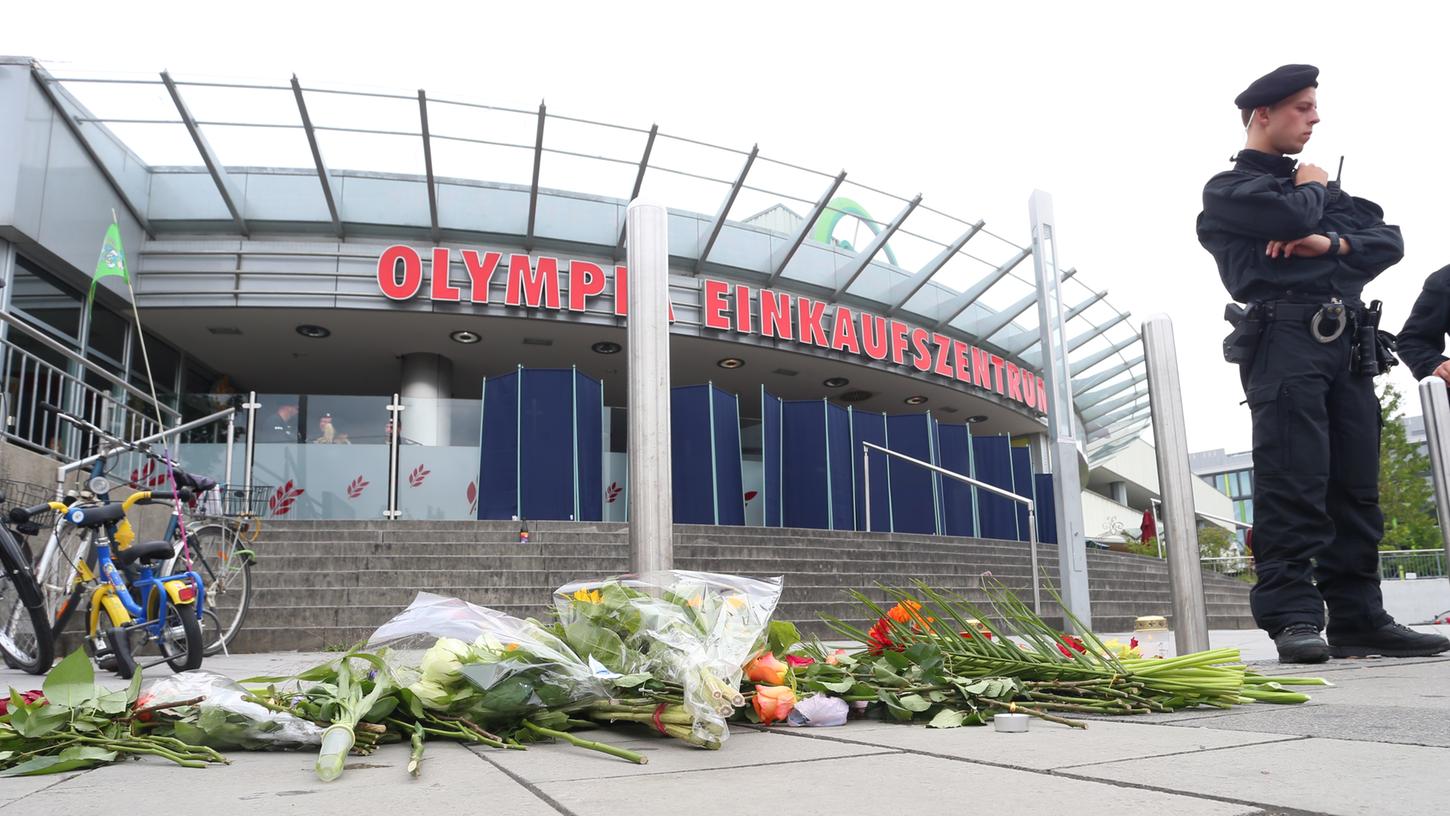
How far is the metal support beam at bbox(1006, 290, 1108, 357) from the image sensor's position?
18359 mm

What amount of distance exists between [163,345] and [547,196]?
6.73m

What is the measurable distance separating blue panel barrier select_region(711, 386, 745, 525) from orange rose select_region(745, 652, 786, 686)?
11871mm

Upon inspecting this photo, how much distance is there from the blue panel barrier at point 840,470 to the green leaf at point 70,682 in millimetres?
13299

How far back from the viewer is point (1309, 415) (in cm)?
311

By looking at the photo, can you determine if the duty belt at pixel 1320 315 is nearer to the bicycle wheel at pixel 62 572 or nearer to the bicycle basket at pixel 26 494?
the bicycle wheel at pixel 62 572

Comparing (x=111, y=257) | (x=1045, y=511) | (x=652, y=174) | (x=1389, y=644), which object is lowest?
(x=1389, y=644)

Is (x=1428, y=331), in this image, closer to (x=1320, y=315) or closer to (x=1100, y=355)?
(x=1320, y=315)

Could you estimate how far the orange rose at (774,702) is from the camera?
6.13 feet

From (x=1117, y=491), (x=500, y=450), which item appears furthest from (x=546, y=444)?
(x=1117, y=491)

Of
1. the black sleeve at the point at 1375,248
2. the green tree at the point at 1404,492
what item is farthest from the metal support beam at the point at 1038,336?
the black sleeve at the point at 1375,248

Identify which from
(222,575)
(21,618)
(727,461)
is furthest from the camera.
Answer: (727,461)

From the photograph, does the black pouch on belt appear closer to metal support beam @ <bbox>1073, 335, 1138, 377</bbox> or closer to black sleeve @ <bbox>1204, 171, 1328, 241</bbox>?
black sleeve @ <bbox>1204, 171, 1328, 241</bbox>

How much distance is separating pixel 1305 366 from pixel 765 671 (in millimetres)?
2258

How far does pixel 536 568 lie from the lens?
8328 millimetres
